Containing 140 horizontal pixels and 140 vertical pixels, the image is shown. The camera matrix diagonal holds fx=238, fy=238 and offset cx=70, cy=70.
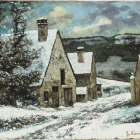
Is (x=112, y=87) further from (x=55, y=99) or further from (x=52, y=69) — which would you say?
(x=52, y=69)

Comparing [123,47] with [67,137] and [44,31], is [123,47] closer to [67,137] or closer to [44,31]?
[44,31]

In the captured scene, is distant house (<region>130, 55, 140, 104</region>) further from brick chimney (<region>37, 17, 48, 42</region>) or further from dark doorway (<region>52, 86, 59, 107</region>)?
brick chimney (<region>37, 17, 48, 42</region>)

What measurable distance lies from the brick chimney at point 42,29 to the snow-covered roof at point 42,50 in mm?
85

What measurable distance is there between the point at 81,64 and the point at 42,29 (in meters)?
1.89

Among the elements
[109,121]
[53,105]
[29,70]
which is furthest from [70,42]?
[109,121]

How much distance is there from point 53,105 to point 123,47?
231cm

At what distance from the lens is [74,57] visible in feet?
20.8

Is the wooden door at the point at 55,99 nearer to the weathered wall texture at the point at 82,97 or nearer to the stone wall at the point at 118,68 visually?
the weathered wall texture at the point at 82,97

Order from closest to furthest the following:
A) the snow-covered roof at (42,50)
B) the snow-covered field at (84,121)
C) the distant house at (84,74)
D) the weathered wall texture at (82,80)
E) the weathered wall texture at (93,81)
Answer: the snow-covered field at (84,121) < the snow-covered roof at (42,50) < the distant house at (84,74) < the weathered wall texture at (93,81) < the weathered wall texture at (82,80)

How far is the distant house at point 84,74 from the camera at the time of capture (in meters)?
6.21

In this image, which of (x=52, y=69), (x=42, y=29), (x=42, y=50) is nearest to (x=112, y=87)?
(x=52, y=69)

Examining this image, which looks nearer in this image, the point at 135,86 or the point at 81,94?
the point at 135,86

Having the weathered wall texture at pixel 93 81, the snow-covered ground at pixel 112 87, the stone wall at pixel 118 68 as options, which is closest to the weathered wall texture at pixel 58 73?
the weathered wall texture at pixel 93 81

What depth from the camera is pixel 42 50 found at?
238 inches
